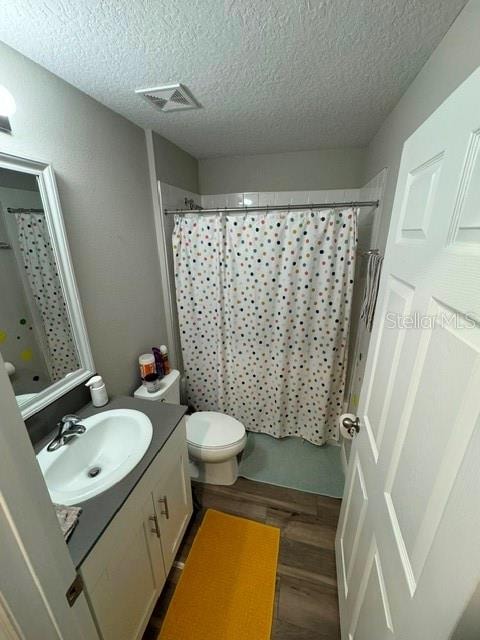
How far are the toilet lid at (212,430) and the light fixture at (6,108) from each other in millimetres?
1698

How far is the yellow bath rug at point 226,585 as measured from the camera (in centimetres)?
110

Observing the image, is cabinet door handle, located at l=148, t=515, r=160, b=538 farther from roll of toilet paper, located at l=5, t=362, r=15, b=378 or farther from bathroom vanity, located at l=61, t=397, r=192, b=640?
roll of toilet paper, located at l=5, t=362, r=15, b=378

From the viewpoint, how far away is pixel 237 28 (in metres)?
0.82

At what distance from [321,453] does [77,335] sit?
190 cm

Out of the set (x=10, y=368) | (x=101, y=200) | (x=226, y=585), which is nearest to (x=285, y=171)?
(x=101, y=200)

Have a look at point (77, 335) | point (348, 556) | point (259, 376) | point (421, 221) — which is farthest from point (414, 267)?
point (259, 376)

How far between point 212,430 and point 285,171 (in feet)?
6.82

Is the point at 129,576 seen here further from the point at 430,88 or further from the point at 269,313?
the point at 430,88

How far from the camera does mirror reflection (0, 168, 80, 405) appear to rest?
937 mm

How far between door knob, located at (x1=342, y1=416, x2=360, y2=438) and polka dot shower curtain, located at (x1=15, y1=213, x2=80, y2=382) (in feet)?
4.19

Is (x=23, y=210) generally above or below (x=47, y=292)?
above

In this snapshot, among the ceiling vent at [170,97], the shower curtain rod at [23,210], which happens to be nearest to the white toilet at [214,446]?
the shower curtain rod at [23,210]

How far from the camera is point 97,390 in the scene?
1.25 meters

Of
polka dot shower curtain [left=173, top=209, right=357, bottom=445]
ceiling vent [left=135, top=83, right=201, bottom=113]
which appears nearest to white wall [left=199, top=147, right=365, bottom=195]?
polka dot shower curtain [left=173, top=209, right=357, bottom=445]
